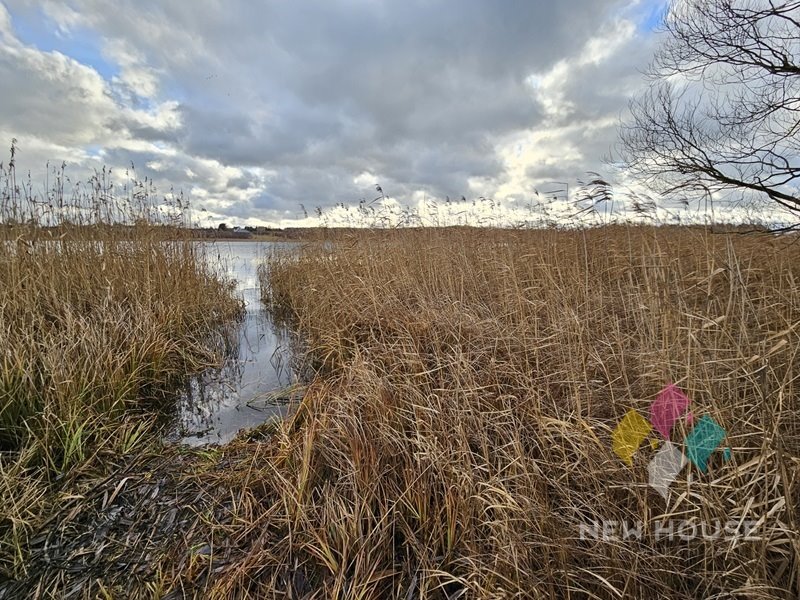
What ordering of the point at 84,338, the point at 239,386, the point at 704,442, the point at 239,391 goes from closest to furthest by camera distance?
the point at 704,442 → the point at 84,338 → the point at 239,391 → the point at 239,386

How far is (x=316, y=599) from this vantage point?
134 centimetres

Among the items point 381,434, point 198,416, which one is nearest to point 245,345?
point 198,416

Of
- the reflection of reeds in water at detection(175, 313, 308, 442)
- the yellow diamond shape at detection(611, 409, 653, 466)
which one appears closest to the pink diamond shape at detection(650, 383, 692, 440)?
the yellow diamond shape at detection(611, 409, 653, 466)

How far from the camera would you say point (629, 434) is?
1.59m

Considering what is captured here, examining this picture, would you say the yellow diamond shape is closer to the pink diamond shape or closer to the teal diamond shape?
the pink diamond shape

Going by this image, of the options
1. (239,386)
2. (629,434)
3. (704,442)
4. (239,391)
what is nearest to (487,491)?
(629,434)

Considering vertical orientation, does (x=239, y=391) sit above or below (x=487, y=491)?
below

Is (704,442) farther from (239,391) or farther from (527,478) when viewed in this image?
(239,391)

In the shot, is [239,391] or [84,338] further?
[239,391]

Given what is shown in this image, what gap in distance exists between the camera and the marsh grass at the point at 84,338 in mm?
2035

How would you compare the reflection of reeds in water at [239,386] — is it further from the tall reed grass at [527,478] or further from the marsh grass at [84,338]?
the tall reed grass at [527,478]

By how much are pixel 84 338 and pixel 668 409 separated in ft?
13.1

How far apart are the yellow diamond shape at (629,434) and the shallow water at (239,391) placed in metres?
2.42

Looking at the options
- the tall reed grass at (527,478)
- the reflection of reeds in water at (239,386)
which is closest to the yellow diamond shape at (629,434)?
the tall reed grass at (527,478)
